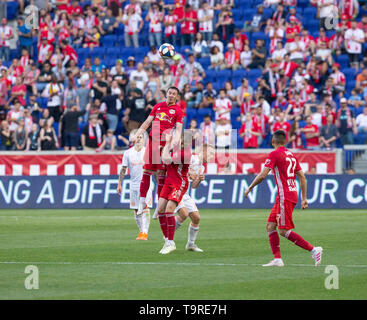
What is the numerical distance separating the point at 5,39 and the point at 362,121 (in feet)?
53.9

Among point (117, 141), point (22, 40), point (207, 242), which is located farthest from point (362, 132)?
point (22, 40)

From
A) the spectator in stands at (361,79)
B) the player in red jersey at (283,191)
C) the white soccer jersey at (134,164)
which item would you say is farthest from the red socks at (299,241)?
the spectator in stands at (361,79)

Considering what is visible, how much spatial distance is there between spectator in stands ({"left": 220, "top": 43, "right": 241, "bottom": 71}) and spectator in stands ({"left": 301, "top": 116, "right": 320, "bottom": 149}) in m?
5.59

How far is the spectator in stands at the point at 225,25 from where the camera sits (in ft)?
115

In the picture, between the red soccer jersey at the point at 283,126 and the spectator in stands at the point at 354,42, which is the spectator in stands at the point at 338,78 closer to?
the spectator in stands at the point at 354,42

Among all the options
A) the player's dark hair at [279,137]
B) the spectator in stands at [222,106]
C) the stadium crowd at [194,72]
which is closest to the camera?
the player's dark hair at [279,137]

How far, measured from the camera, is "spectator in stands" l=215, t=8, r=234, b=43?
115ft

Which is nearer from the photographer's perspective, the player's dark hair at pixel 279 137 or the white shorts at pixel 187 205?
the player's dark hair at pixel 279 137

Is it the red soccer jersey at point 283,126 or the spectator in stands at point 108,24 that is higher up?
the spectator in stands at point 108,24

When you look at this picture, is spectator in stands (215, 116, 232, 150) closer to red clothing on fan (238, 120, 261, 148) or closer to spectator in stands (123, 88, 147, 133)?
red clothing on fan (238, 120, 261, 148)

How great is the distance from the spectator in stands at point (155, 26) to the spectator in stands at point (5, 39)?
616cm

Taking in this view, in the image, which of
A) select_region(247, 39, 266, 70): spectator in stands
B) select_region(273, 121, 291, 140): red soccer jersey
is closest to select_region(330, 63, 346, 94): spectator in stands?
select_region(273, 121, 291, 140): red soccer jersey

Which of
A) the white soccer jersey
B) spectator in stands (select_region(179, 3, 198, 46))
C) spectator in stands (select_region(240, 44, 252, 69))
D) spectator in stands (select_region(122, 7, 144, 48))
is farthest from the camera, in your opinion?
spectator in stands (select_region(122, 7, 144, 48))
